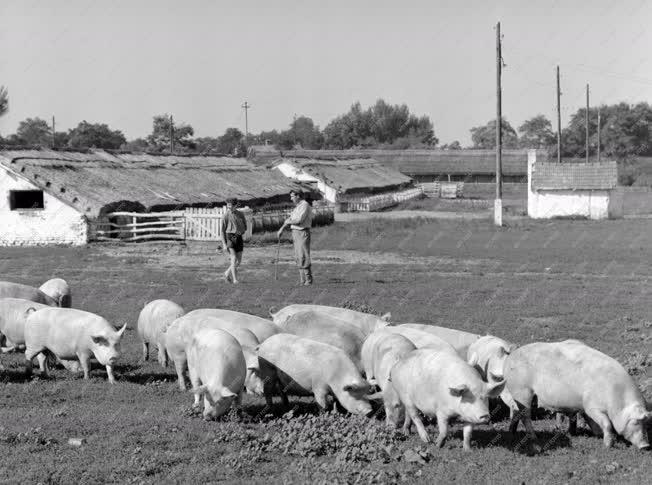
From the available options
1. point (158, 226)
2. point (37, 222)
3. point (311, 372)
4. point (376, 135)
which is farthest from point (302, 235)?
point (376, 135)

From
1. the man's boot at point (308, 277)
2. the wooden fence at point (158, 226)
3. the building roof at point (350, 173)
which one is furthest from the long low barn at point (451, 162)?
the man's boot at point (308, 277)

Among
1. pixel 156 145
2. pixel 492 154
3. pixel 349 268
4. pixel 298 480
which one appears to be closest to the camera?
pixel 298 480

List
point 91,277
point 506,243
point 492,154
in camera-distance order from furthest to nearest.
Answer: point 492,154
point 506,243
point 91,277

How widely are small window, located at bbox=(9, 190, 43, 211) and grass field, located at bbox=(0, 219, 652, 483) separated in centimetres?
296

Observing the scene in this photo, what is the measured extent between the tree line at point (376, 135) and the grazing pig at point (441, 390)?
6495 cm

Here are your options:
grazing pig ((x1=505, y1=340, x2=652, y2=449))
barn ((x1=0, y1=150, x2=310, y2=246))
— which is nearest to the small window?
barn ((x1=0, y1=150, x2=310, y2=246))

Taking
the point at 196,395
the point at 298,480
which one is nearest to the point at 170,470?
the point at 298,480

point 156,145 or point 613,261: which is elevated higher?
point 156,145

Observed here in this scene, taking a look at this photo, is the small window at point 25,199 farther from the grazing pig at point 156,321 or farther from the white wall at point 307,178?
the white wall at point 307,178

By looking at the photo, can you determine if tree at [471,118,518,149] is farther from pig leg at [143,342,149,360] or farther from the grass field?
pig leg at [143,342,149,360]

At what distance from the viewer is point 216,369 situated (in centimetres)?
989

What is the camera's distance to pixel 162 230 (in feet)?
104

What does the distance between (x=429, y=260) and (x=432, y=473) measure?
1803cm

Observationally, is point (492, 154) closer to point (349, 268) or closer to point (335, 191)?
point (335, 191)
